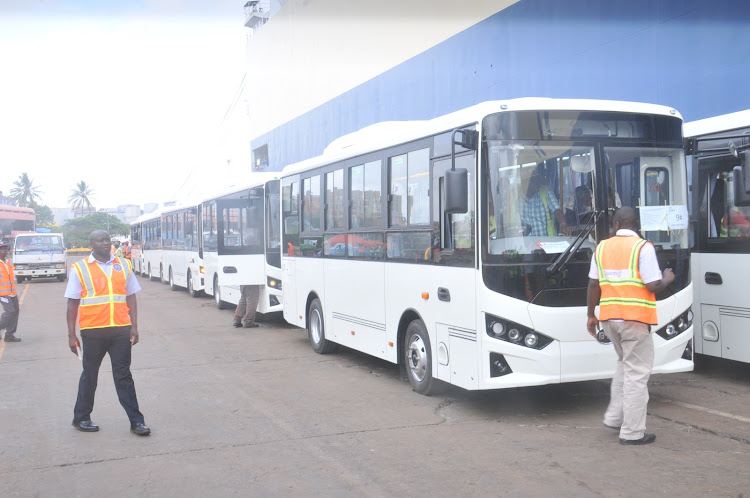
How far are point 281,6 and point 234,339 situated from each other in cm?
3011

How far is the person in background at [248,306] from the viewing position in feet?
52.3

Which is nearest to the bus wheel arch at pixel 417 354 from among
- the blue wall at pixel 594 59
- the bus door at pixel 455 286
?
the bus door at pixel 455 286

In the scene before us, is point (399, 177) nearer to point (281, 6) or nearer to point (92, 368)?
point (92, 368)

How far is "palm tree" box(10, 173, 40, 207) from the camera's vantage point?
12606cm

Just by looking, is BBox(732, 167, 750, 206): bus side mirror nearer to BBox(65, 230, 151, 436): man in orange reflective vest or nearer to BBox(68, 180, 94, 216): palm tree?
BBox(65, 230, 151, 436): man in orange reflective vest

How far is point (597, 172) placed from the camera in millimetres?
7355

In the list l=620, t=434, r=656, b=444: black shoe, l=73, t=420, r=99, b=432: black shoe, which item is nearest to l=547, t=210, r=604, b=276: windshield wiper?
l=620, t=434, r=656, b=444: black shoe

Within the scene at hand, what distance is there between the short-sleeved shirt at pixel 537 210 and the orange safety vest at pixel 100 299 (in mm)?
3677

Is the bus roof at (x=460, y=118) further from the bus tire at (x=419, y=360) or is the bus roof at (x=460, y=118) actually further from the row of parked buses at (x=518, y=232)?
the bus tire at (x=419, y=360)

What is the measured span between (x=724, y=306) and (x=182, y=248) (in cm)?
1983

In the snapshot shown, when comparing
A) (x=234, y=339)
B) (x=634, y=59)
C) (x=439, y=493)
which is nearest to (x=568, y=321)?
(x=439, y=493)

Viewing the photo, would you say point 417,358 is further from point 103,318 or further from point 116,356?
point 103,318

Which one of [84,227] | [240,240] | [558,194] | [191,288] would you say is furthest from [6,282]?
[84,227]

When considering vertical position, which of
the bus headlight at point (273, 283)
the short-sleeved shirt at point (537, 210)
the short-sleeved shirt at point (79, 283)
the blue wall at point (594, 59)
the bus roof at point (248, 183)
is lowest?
the bus headlight at point (273, 283)
